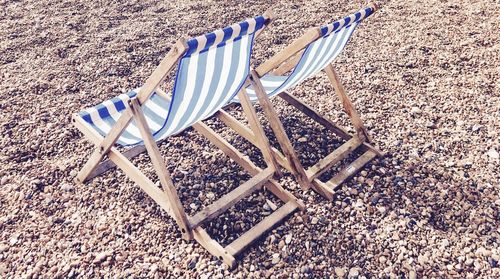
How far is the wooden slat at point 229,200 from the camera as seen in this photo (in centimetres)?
253

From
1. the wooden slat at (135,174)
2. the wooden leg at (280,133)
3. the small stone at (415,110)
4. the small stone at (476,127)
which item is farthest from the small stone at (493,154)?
the wooden slat at (135,174)

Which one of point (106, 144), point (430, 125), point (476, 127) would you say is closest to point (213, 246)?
point (106, 144)

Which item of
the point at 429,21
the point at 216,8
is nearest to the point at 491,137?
the point at 429,21

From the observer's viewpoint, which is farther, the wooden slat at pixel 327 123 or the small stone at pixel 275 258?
the wooden slat at pixel 327 123

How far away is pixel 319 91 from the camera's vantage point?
402 centimetres

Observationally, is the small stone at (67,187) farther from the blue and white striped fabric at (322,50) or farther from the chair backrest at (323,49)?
the chair backrest at (323,49)

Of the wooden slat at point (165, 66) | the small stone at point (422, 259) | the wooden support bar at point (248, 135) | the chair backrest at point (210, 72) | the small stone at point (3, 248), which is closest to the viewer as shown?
the wooden slat at point (165, 66)

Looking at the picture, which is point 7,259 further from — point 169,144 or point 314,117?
point 314,117

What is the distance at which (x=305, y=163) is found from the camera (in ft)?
10.4

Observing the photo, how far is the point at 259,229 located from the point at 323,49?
1.14 m

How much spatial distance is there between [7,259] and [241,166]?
1.54 metres

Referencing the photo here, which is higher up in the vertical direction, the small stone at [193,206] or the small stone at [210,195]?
the small stone at [193,206]

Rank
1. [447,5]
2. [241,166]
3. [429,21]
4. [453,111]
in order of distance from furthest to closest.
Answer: [447,5] → [429,21] → [453,111] → [241,166]

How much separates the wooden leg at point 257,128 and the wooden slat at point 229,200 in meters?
0.06
